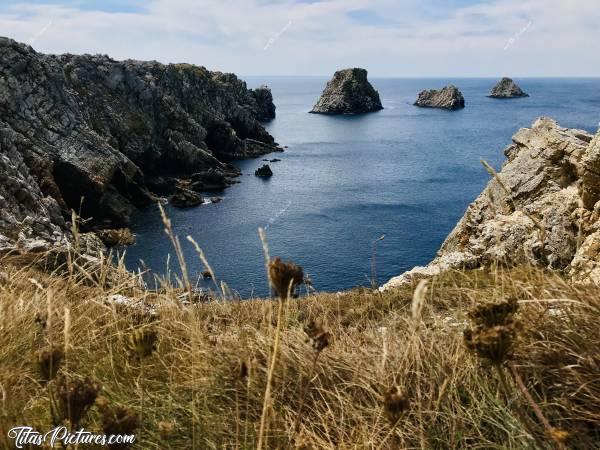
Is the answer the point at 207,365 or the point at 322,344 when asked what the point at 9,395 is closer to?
the point at 207,365

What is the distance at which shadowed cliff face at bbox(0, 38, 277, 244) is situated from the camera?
6835 centimetres

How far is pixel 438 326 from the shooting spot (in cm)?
521

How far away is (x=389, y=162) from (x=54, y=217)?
9200 cm

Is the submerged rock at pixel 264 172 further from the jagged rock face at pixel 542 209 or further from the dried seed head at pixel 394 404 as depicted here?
the dried seed head at pixel 394 404

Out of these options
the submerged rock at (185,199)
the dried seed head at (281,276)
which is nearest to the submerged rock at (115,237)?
the submerged rock at (185,199)

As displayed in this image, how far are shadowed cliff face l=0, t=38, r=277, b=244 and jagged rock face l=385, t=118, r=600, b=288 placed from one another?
30.8 m

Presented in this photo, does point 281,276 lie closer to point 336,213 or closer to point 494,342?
point 494,342

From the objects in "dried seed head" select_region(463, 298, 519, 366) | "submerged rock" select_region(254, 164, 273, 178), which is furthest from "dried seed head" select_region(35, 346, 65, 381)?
"submerged rock" select_region(254, 164, 273, 178)

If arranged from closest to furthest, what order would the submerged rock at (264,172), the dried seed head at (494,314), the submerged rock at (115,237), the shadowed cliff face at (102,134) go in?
the dried seed head at (494,314) < the shadowed cliff face at (102,134) < the submerged rock at (115,237) < the submerged rock at (264,172)

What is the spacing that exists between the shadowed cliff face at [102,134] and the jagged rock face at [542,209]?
30.8 m

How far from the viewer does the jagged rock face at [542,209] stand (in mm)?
15422

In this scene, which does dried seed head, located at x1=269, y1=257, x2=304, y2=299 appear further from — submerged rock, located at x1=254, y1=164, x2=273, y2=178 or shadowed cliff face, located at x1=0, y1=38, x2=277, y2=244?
submerged rock, located at x1=254, y1=164, x2=273, y2=178

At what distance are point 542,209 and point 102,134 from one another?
9811 cm

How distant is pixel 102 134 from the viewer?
335 ft
